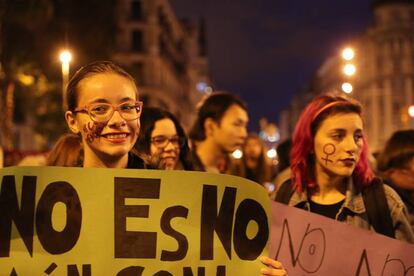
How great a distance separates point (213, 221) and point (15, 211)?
71 centimetres

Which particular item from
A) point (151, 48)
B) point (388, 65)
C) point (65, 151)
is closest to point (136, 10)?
point (151, 48)

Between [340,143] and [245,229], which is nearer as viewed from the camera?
[245,229]

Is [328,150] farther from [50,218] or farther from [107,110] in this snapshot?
[50,218]

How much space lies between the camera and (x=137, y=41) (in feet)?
171

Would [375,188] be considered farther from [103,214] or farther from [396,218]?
[103,214]

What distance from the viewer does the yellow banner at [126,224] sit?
2271 millimetres

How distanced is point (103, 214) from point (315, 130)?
1404mm

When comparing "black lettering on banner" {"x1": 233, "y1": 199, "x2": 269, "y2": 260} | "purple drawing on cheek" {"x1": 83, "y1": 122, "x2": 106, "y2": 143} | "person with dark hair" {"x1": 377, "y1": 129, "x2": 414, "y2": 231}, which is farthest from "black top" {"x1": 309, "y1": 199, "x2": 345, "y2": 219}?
"purple drawing on cheek" {"x1": 83, "y1": 122, "x2": 106, "y2": 143}

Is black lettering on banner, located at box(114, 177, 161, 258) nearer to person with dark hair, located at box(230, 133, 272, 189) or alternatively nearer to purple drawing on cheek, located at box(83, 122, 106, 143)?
purple drawing on cheek, located at box(83, 122, 106, 143)

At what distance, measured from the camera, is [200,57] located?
103 m

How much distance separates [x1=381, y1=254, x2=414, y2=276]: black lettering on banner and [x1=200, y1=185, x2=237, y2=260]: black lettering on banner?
2.82 ft

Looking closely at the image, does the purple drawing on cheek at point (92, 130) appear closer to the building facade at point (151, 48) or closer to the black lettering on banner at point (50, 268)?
the black lettering on banner at point (50, 268)

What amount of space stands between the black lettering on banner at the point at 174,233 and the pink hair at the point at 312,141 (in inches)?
43.6

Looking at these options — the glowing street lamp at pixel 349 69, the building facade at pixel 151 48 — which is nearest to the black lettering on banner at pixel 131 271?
the glowing street lamp at pixel 349 69
